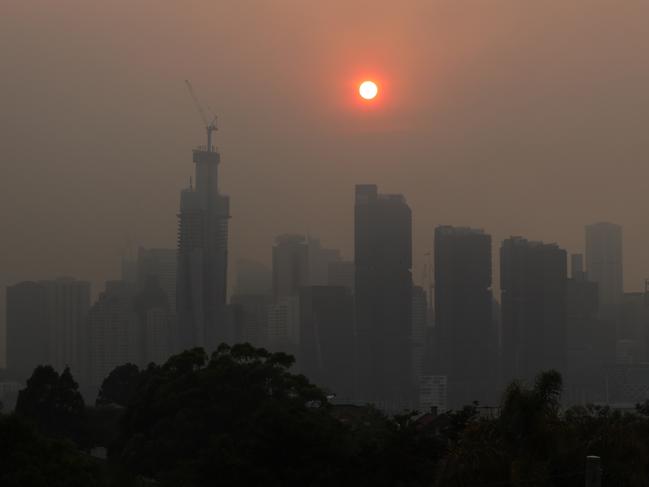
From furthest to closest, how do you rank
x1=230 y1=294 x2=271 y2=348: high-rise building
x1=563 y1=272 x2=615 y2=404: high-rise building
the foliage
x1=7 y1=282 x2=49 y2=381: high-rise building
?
x1=563 y1=272 x2=615 y2=404: high-rise building, x1=230 y1=294 x2=271 y2=348: high-rise building, x1=7 y1=282 x2=49 y2=381: high-rise building, the foliage

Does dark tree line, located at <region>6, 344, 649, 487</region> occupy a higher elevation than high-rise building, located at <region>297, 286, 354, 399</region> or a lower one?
lower

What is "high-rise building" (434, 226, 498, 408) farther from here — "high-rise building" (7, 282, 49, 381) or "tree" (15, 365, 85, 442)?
"tree" (15, 365, 85, 442)

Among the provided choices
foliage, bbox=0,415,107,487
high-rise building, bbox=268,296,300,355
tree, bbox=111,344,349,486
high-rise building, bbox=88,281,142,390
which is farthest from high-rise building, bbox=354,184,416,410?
foliage, bbox=0,415,107,487

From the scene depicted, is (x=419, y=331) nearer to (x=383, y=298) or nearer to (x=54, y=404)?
(x=383, y=298)

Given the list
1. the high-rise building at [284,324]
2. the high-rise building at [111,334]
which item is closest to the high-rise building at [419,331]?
the high-rise building at [284,324]

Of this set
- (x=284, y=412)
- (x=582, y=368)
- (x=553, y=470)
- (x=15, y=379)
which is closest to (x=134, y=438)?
(x=284, y=412)

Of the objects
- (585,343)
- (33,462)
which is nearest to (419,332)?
(585,343)

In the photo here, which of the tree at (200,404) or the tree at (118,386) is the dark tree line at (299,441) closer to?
the tree at (200,404)
